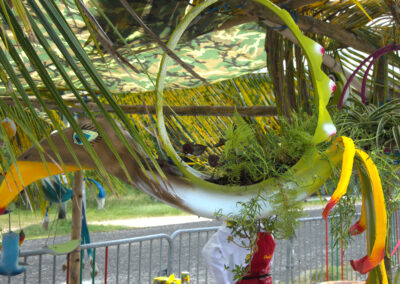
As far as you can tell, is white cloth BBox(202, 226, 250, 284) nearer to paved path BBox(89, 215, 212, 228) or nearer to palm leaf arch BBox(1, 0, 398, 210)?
palm leaf arch BBox(1, 0, 398, 210)

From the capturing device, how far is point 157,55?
1.80m

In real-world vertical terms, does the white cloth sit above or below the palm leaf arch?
below

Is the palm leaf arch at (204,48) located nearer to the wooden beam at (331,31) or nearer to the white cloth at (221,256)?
the wooden beam at (331,31)

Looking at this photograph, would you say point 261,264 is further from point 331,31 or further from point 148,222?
point 148,222

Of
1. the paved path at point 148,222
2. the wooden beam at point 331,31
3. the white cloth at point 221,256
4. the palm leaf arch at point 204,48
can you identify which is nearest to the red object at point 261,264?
→ the white cloth at point 221,256

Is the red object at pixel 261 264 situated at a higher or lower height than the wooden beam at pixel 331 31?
lower

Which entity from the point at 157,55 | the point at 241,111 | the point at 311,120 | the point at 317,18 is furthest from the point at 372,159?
the point at 157,55

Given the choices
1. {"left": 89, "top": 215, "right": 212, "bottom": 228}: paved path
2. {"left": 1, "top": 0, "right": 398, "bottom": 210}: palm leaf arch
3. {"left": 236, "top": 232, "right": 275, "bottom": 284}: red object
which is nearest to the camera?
{"left": 1, "top": 0, "right": 398, "bottom": 210}: palm leaf arch

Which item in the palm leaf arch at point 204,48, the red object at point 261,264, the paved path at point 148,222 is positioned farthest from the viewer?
the paved path at point 148,222

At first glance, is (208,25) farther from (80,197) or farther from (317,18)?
(80,197)

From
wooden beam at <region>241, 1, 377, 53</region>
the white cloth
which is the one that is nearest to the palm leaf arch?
wooden beam at <region>241, 1, 377, 53</region>

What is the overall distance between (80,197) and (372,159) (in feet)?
6.89

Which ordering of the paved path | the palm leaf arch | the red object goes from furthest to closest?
the paved path < the red object < the palm leaf arch

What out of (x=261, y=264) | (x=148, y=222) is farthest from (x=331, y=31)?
(x=148, y=222)
